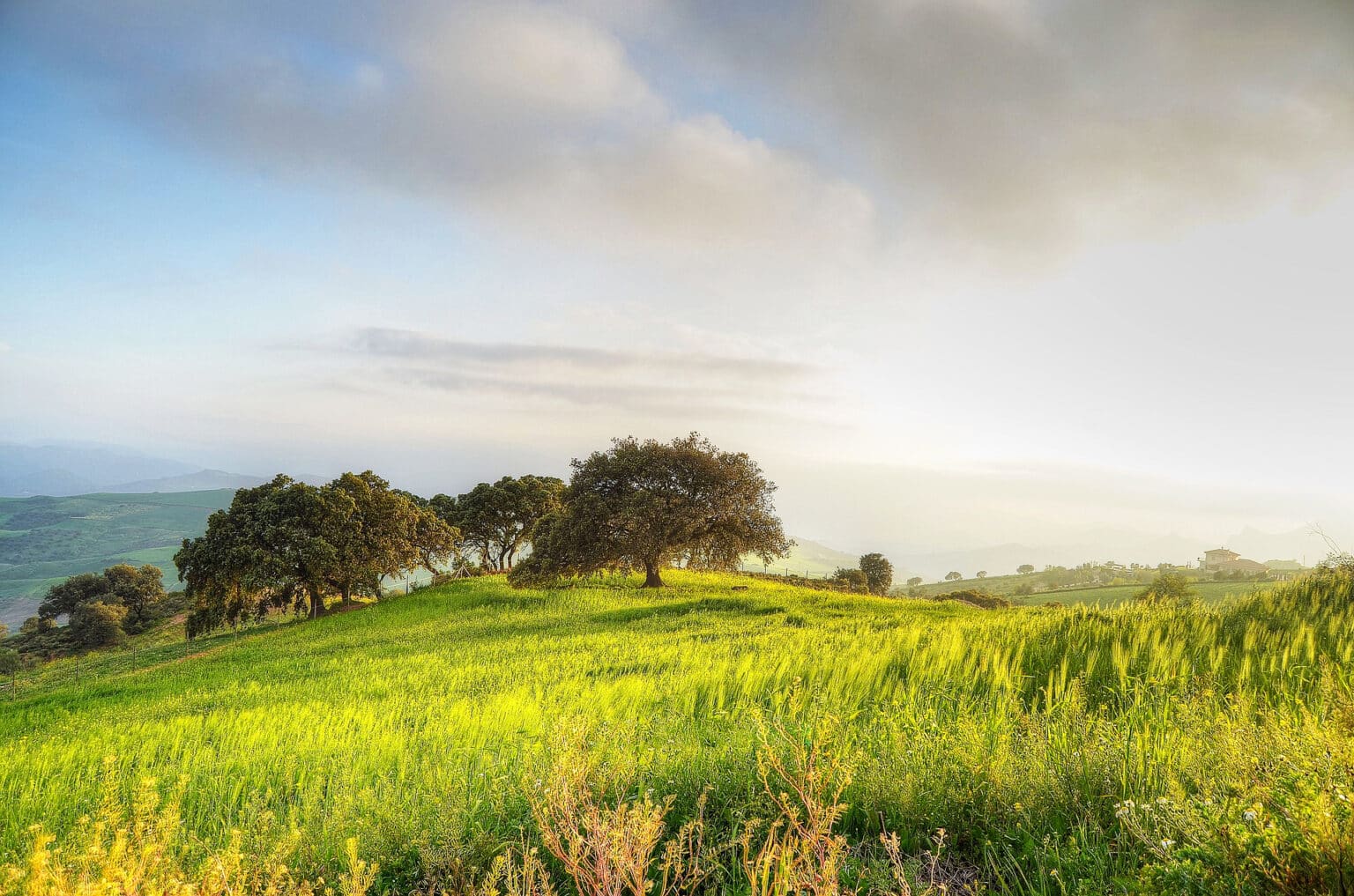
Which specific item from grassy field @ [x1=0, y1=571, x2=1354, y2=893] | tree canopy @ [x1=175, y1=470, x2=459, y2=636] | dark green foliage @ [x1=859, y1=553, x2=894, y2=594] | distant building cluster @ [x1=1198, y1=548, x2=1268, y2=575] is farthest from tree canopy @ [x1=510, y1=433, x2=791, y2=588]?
distant building cluster @ [x1=1198, y1=548, x2=1268, y2=575]

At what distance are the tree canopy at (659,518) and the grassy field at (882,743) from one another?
15883 mm

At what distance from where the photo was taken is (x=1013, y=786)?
376cm

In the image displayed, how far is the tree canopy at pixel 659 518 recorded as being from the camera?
29.6 m

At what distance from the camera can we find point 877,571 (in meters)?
69.1

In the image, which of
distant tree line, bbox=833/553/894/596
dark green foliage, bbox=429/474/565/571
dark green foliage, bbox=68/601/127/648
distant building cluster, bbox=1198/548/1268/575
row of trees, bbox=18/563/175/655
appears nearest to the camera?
dark green foliage, bbox=429/474/565/571

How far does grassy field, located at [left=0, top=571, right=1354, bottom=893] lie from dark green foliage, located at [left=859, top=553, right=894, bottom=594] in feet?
189

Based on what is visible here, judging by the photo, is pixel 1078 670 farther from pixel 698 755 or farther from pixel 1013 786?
pixel 698 755

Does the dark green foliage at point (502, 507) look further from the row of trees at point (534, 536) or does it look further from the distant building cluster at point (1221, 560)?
the distant building cluster at point (1221, 560)

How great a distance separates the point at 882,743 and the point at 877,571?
6861cm

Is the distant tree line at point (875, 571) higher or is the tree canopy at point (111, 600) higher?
the distant tree line at point (875, 571)

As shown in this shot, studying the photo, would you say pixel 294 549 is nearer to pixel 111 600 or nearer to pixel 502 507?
pixel 502 507

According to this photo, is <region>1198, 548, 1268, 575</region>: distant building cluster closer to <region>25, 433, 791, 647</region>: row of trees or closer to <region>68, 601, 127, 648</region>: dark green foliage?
<region>25, 433, 791, 647</region>: row of trees

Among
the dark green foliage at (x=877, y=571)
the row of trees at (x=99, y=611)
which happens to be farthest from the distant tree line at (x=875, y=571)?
the row of trees at (x=99, y=611)

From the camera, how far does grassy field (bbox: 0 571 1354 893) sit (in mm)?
3004
